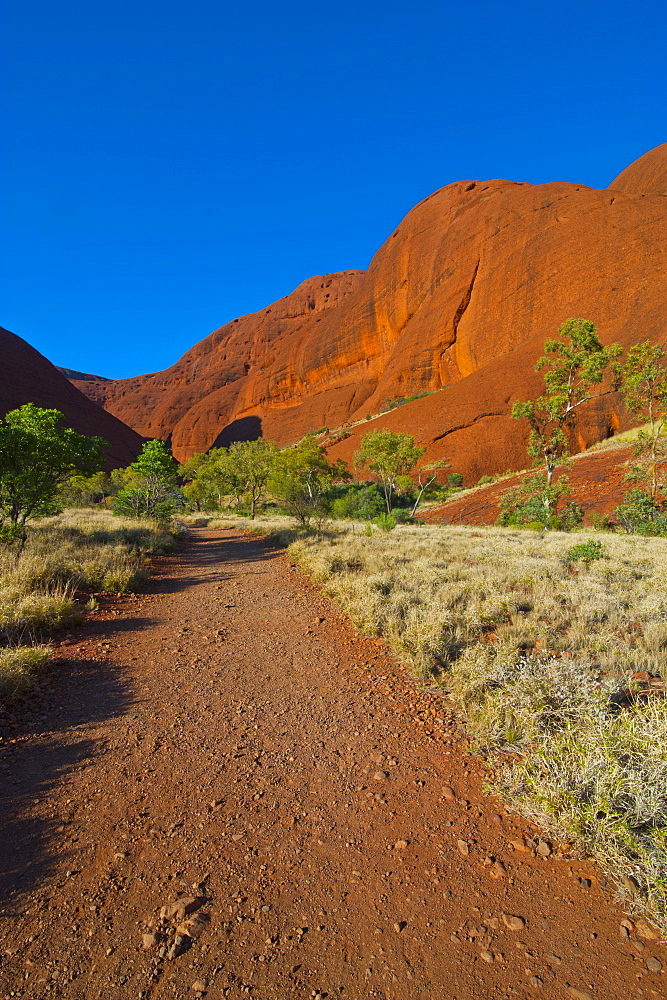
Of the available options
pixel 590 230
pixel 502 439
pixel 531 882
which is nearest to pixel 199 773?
pixel 531 882

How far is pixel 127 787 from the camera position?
3.01m

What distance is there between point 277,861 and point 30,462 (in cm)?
1144

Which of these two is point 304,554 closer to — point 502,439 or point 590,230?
point 502,439

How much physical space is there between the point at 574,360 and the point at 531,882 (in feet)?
71.1

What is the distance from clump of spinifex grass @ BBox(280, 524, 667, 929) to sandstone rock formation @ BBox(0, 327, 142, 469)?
69.4 metres

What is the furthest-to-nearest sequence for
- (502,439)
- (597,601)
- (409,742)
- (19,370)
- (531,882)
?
1. (19,370)
2. (502,439)
3. (597,601)
4. (409,742)
5. (531,882)

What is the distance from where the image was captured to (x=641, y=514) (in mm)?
18078

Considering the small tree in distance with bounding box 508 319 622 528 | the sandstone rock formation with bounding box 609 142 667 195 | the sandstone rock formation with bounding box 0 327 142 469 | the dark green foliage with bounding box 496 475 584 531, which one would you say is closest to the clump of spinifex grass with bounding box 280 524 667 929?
the dark green foliage with bounding box 496 475 584 531

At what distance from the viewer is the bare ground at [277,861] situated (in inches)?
73.2

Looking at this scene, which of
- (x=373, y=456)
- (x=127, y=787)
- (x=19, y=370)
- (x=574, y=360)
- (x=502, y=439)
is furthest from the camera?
(x=19, y=370)

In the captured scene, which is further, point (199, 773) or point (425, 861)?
point (199, 773)

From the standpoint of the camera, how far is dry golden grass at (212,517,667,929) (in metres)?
2.38

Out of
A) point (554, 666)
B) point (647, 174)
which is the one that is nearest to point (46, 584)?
point (554, 666)

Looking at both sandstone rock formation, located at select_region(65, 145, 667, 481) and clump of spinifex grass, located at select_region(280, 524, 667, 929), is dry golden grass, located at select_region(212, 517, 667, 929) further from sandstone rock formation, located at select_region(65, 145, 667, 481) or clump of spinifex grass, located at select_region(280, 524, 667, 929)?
sandstone rock formation, located at select_region(65, 145, 667, 481)
